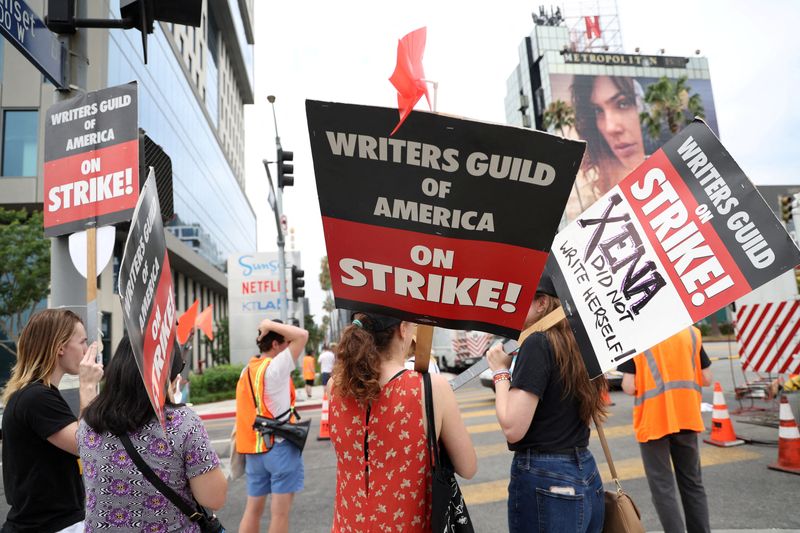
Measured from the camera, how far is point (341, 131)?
1.64 m

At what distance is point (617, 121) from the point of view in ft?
243

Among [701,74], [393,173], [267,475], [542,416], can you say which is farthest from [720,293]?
[701,74]

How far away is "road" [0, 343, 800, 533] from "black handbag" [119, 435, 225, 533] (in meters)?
3.12

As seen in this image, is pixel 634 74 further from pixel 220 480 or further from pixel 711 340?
pixel 220 480

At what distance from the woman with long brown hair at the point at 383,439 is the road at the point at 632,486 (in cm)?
324

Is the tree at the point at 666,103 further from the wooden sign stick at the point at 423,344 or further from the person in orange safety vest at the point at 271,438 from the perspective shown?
the wooden sign stick at the point at 423,344

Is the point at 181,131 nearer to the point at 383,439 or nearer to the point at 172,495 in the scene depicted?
the point at 172,495

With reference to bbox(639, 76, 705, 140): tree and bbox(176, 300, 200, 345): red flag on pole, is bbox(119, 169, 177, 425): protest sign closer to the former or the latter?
bbox(176, 300, 200, 345): red flag on pole

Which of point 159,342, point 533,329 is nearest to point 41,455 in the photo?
point 159,342

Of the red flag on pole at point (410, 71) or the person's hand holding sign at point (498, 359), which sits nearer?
the red flag on pole at point (410, 71)

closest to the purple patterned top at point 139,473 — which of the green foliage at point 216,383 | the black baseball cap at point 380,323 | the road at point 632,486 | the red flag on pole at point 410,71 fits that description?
the black baseball cap at point 380,323

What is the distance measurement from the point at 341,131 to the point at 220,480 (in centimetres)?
156

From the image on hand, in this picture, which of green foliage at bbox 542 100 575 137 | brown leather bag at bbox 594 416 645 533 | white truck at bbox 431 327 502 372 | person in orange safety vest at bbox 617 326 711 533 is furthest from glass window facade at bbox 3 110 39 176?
green foliage at bbox 542 100 575 137

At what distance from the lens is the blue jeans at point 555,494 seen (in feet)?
8.02
